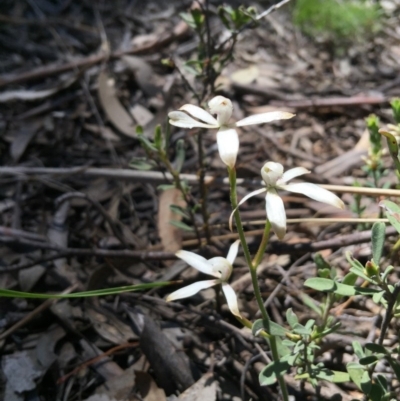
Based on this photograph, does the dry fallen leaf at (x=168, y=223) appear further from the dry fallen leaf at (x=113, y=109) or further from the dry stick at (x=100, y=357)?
the dry fallen leaf at (x=113, y=109)

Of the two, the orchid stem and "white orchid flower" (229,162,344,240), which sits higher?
"white orchid flower" (229,162,344,240)

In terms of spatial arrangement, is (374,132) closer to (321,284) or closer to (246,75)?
(321,284)

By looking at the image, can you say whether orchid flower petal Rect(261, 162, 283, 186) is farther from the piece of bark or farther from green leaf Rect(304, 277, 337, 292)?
the piece of bark

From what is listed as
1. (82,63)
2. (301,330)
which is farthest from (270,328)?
(82,63)

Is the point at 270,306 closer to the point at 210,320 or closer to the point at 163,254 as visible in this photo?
the point at 210,320

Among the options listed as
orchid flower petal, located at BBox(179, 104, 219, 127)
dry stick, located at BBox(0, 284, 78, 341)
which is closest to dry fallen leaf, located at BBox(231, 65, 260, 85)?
dry stick, located at BBox(0, 284, 78, 341)
